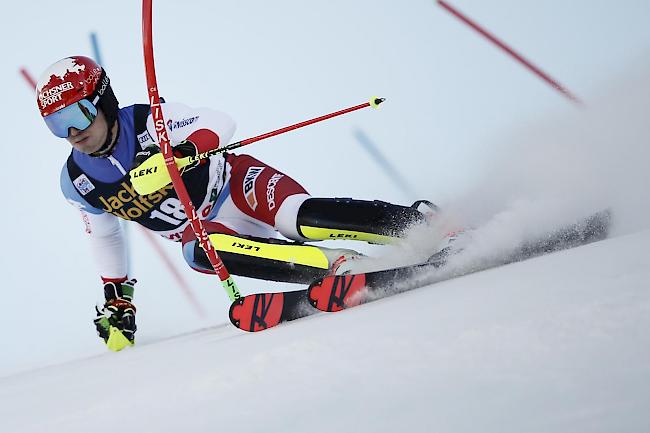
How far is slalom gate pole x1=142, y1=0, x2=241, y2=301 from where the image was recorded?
2.08m

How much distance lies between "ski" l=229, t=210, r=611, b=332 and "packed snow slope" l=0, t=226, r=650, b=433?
12.9 inches

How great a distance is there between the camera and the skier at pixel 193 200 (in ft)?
7.30

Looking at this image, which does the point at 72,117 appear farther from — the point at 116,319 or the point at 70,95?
the point at 116,319

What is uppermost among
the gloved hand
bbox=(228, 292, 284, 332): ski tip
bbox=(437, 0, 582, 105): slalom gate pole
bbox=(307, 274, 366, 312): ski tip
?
bbox=(437, 0, 582, 105): slalom gate pole

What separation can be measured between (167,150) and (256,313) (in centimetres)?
56

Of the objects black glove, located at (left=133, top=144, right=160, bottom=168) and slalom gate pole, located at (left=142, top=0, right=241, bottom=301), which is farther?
black glove, located at (left=133, top=144, right=160, bottom=168)

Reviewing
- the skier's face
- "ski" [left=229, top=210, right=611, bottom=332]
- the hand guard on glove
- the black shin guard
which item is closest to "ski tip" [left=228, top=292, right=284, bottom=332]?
"ski" [left=229, top=210, right=611, bottom=332]

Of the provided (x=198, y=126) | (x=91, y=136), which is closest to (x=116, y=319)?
(x=91, y=136)

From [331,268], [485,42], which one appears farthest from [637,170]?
[485,42]

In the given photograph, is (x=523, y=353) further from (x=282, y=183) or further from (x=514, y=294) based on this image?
(x=282, y=183)

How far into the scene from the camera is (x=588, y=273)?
3.86 feet

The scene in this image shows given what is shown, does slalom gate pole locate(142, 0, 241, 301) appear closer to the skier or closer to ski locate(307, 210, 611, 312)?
the skier

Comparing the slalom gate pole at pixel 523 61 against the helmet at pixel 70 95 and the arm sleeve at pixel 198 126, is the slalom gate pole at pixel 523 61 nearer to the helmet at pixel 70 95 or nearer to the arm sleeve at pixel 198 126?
the arm sleeve at pixel 198 126

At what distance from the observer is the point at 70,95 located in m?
2.33
